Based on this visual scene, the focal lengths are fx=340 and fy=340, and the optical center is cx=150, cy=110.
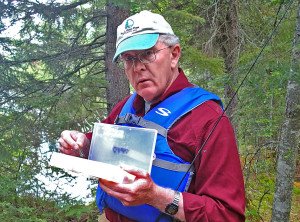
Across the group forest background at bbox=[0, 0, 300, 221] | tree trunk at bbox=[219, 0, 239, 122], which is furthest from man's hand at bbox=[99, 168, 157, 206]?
tree trunk at bbox=[219, 0, 239, 122]

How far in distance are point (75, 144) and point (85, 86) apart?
3.58 meters

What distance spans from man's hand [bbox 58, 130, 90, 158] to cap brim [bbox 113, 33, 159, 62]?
628mm

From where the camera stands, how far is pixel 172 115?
73.0 inches

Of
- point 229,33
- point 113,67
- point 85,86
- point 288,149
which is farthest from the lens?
point 229,33

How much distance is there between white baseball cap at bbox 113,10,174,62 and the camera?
188 centimetres

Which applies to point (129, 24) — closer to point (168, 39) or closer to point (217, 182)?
point (168, 39)

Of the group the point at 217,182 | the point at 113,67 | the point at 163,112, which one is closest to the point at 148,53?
the point at 163,112

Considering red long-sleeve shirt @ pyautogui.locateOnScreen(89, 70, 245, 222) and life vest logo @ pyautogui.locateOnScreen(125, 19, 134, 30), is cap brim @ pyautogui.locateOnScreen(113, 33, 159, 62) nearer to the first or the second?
life vest logo @ pyautogui.locateOnScreen(125, 19, 134, 30)

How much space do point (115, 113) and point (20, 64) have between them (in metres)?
4.43

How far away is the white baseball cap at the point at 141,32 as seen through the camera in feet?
6.16

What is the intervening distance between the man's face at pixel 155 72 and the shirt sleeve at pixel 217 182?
0.42m

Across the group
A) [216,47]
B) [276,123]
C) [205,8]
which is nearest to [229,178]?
[276,123]

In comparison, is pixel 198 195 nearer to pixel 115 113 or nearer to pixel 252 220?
pixel 115 113

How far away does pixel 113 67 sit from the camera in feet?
21.1
